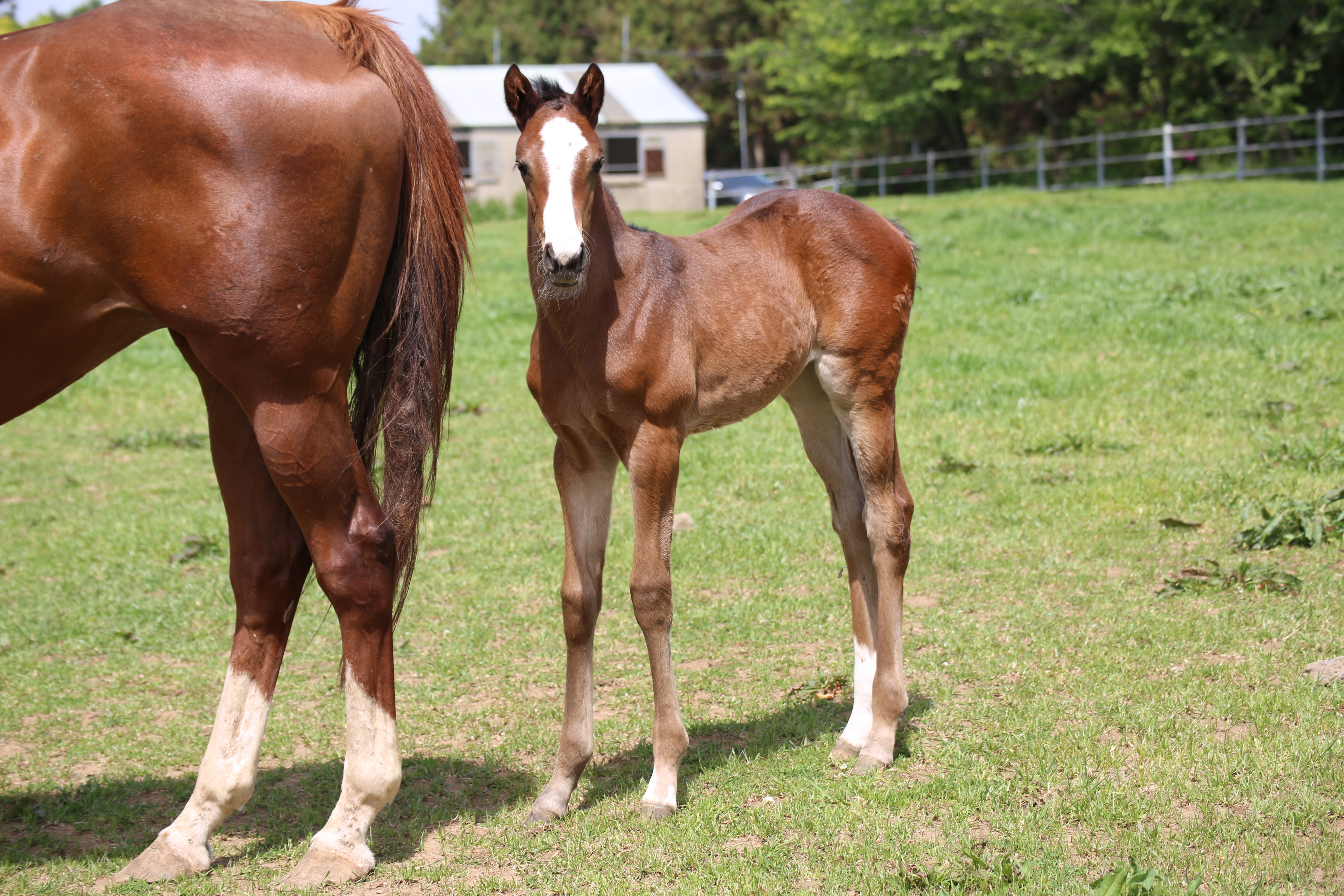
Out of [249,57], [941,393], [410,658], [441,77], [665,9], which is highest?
[665,9]

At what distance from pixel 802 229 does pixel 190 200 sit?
213 cm

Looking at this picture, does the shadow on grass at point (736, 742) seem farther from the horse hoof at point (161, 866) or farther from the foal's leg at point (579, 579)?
the horse hoof at point (161, 866)

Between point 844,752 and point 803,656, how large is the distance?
1.06 metres

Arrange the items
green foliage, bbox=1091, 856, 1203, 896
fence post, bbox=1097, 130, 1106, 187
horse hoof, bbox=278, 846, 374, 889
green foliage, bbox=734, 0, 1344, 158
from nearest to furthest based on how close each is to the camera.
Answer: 1. green foliage, bbox=1091, 856, 1203, 896
2. horse hoof, bbox=278, 846, 374, 889
3. fence post, bbox=1097, 130, 1106, 187
4. green foliage, bbox=734, 0, 1344, 158

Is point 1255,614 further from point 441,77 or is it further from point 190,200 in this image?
point 441,77

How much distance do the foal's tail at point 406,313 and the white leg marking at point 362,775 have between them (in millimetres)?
317

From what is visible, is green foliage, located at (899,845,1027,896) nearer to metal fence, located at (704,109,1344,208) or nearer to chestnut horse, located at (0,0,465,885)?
chestnut horse, located at (0,0,465,885)

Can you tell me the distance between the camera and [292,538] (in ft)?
11.8

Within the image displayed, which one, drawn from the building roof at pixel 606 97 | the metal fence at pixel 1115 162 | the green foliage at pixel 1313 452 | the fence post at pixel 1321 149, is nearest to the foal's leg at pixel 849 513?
the green foliage at pixel 1313 452

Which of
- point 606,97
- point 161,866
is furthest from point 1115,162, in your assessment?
point 161,866

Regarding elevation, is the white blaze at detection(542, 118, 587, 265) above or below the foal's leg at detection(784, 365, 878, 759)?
above

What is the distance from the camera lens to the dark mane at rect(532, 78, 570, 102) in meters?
3.44

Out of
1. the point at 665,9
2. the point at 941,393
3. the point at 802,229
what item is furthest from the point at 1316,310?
the point at 665,9

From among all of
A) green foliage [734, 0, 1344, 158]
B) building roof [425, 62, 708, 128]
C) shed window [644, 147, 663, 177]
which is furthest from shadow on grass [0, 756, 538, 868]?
shed window [644, 147, 663, 177]
